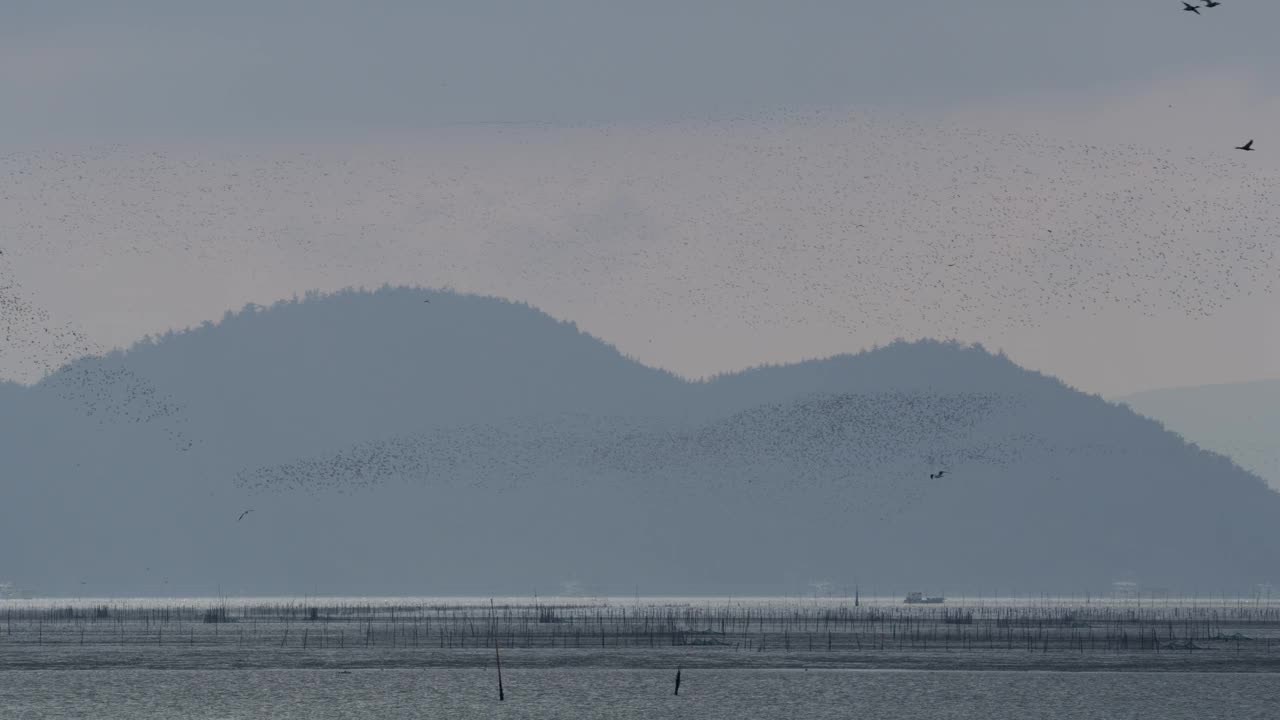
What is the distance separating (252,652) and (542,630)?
137 ft

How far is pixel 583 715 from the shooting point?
95438mm

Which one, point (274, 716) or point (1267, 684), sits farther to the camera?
point (1267, 684)

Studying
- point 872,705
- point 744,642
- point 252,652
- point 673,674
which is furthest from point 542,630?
point 872,705

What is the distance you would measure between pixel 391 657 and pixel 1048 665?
4444 centimetres

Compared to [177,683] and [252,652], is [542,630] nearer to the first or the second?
[252,652]

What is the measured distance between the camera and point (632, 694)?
107 metres

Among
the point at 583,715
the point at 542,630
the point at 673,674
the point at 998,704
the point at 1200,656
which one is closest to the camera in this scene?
the point at 583,715

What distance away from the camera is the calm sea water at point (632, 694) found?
9788 centimetres

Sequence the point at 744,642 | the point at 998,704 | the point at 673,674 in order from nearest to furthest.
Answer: the point at 998,704, the point at 673,674, the point at 744,642

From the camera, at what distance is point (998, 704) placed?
334 ft

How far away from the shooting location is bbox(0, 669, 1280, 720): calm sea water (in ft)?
321

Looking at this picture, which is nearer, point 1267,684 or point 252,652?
point 1267,684

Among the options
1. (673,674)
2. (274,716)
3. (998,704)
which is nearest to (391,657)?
(673,674)

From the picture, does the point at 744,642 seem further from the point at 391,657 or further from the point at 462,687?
the point at 462,687
